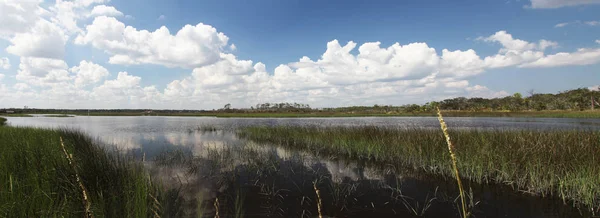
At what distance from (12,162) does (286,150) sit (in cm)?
1092

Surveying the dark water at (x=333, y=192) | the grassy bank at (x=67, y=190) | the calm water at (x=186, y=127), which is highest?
the grassy bank at (x=67, y=190)

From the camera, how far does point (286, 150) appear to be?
15.3m

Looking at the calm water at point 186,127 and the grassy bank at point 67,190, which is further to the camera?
the calm water at point 186,127

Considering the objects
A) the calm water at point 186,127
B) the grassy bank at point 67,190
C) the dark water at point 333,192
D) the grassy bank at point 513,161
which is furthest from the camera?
the calm water at point 186,127

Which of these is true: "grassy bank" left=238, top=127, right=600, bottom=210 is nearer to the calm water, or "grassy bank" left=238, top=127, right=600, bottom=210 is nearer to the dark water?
the dark water

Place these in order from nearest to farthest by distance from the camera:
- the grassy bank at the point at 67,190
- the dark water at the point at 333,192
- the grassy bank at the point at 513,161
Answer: the grassy bank at the point at 67,190 → the dark water at the point at 333,192 → the grassy bank at the point at 513,161

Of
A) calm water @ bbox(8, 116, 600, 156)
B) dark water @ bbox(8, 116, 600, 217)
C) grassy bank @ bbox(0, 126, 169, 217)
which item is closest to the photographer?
grassy bank @ bbox(0, 126, 169, 217)

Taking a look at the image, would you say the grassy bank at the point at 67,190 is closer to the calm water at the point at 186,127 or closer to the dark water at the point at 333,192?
the dark water at the point at 333,192

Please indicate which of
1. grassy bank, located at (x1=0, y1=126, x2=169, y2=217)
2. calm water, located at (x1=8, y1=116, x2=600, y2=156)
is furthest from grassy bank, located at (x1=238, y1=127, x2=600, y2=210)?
calm water, located at (x1=8, y1=116, x2=600, y2=156)

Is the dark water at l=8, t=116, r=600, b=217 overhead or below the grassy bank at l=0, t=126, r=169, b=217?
below

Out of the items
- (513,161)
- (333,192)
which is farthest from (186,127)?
(513,161)

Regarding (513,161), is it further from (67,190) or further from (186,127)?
(186,127)

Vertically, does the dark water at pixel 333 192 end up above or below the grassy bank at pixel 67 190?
below

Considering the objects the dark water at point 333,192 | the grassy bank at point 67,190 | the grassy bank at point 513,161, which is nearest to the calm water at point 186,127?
the dark water at point 333,192
